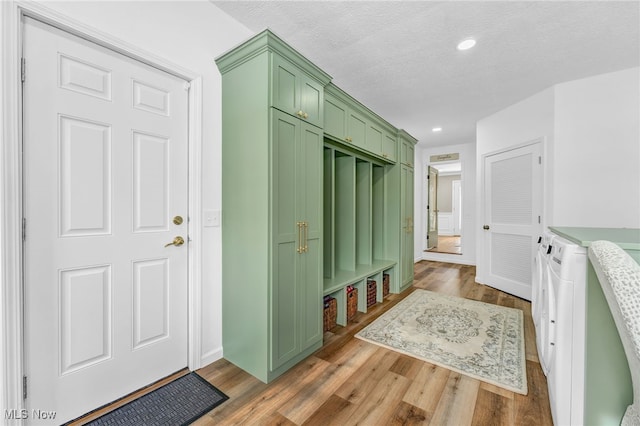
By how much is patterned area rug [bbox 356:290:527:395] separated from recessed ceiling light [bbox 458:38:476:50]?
2676mm

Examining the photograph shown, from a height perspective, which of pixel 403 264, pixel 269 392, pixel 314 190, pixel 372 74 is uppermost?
pixel 372 74

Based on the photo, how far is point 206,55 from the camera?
6.44ft

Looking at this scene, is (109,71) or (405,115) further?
(405,115)

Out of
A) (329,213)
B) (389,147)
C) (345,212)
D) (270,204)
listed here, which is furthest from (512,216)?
(270,204)

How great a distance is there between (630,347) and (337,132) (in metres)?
2.24

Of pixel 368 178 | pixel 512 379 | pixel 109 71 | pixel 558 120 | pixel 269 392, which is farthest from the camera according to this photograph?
pixel 368 178

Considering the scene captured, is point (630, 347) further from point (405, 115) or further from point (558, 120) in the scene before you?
point (405, 115)

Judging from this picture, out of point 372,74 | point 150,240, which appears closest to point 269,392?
point 150,240

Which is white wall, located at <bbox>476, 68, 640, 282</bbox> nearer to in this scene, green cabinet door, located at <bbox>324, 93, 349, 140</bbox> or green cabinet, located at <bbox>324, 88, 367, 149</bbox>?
green cabinet, located at <bbox>324, 88, 367, 149</bbox>

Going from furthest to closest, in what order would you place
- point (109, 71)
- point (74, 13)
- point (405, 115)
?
point (405, 115)
point (109, 71)
point (74, 13)

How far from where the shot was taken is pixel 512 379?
1819mm

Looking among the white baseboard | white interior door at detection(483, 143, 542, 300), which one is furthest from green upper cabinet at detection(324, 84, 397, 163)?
the white baseboard

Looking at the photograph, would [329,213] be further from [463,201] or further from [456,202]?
[456,202]

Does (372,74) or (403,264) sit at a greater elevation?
(372,74)
